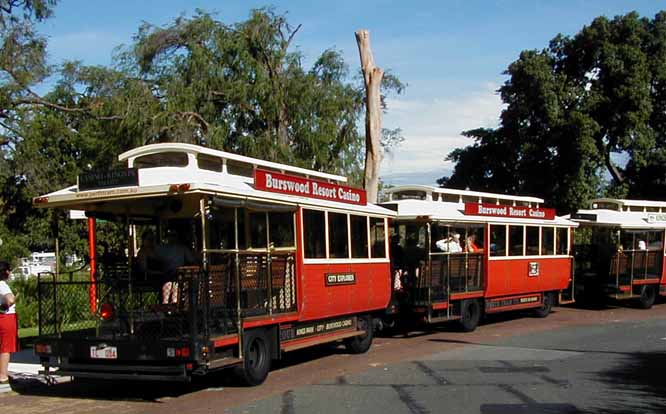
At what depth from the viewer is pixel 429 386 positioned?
37.0ft

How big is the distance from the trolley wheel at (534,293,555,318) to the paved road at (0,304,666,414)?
569 cm

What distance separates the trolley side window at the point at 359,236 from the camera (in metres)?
14.7

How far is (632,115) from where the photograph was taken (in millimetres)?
35719

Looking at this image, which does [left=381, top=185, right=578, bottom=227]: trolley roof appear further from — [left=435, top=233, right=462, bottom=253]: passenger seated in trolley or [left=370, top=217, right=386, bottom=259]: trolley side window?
[left=370, top=217, right=386, bottom=259]: trolley side window

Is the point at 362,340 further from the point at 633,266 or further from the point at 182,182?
the point at 633,266

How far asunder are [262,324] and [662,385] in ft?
18.1

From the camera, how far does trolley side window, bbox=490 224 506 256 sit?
19609 millimetres

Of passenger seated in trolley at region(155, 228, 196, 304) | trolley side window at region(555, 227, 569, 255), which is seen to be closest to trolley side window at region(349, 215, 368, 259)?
passenger seated in trolley at region(155, 228, 196, 304)

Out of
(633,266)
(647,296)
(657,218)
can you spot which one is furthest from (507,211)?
(657,218)

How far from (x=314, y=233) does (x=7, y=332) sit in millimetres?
4734

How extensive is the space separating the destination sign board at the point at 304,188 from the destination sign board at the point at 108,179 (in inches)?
70.7

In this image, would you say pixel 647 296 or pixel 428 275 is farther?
pixel 647 296

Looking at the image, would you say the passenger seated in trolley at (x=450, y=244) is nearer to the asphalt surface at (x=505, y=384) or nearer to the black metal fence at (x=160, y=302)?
the asphalt surface at (x=505, y=384)

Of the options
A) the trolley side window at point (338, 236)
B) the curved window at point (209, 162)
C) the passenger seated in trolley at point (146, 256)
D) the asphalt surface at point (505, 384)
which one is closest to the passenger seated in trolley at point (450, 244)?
the asphalt surface at point (505, 384)
